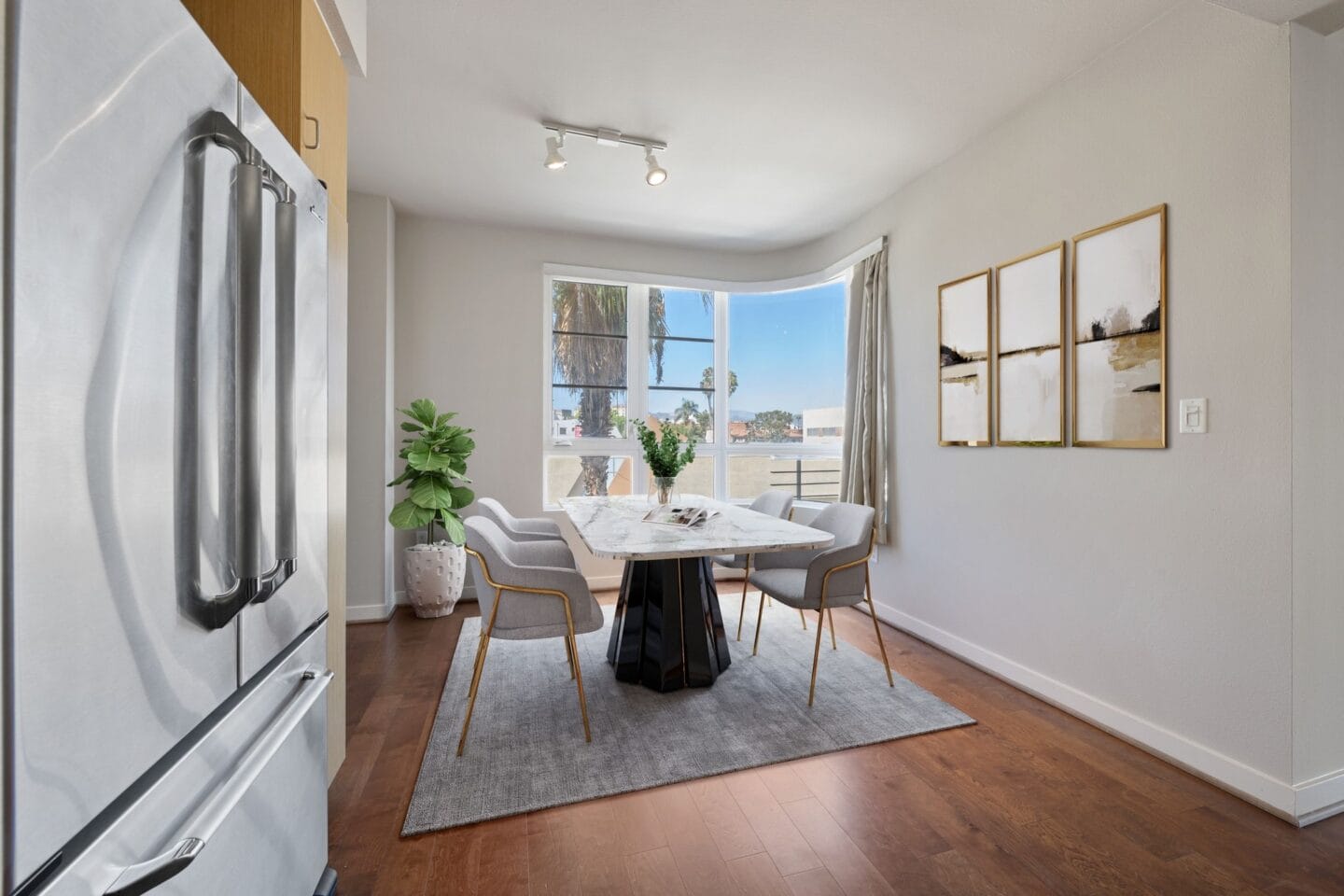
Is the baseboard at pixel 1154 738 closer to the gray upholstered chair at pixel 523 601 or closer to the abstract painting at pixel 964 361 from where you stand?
the abstract painting at pixel 964 361

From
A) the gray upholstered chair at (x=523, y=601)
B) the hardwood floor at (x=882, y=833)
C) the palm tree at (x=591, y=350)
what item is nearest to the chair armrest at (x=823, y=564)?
the hardwood floor at (x=882, y=833)

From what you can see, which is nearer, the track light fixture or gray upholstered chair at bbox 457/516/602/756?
gray upholstered chair at bbox 457/516/602/756

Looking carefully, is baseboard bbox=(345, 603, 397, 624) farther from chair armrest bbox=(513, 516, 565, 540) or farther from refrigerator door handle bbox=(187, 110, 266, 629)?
refrigerator door handle bbox=(187, 110, 266, 629)

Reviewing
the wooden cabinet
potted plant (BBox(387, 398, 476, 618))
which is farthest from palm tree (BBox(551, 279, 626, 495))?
the wooden cabinet

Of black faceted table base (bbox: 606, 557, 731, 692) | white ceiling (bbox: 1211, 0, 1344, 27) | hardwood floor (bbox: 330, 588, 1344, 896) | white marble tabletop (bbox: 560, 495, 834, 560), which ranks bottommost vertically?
hardwood floor (bbox: 330, 588, 1344, 896)

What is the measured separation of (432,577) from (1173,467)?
3.78 m

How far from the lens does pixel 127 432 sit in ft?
2.23

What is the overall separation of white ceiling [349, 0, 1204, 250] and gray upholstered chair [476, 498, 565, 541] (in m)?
1.88

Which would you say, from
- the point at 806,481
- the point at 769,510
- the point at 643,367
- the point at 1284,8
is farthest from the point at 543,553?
the point at 1284,8

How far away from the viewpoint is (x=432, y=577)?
3762mm

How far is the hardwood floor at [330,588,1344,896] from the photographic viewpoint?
5.05ft

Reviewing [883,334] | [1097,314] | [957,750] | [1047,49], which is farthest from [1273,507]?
[883,334]

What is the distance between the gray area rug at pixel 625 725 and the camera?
194 centimetres

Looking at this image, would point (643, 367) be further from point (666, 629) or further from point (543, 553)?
point (666, 629)
